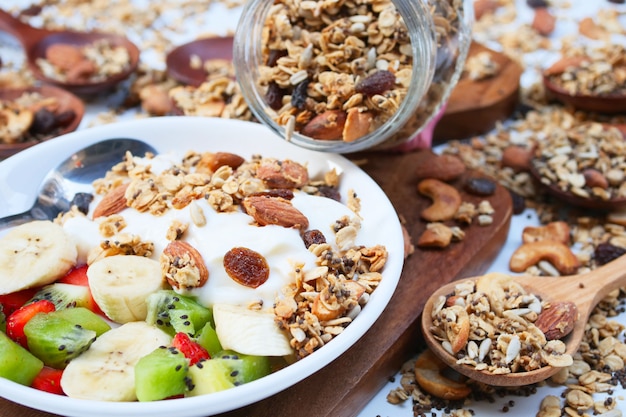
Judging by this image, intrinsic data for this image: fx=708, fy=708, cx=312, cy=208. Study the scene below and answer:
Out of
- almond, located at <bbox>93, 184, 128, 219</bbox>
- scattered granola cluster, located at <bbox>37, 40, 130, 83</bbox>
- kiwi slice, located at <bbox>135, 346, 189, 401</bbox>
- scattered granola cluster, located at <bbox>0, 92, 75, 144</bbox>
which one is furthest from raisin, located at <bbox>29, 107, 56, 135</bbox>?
kiwi slice, located at <bbox>135, 346, 189, 401</bbox>

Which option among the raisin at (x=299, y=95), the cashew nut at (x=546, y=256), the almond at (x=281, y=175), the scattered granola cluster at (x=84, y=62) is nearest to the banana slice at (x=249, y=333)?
the almond at (x=281, y=175)

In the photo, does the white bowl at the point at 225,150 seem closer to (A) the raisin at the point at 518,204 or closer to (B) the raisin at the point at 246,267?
(B) the raisin at the point at 246,267

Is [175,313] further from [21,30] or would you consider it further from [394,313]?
[21,30]

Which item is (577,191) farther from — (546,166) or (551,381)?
(551,381)

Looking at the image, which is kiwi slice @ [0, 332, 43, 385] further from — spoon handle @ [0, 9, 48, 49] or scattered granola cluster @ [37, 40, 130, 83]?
spoon handle @ [0, 9, 48, 49]

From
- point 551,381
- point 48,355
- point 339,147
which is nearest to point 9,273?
point 48,355

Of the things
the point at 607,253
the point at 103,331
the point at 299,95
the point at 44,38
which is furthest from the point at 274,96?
the point at 44,38
